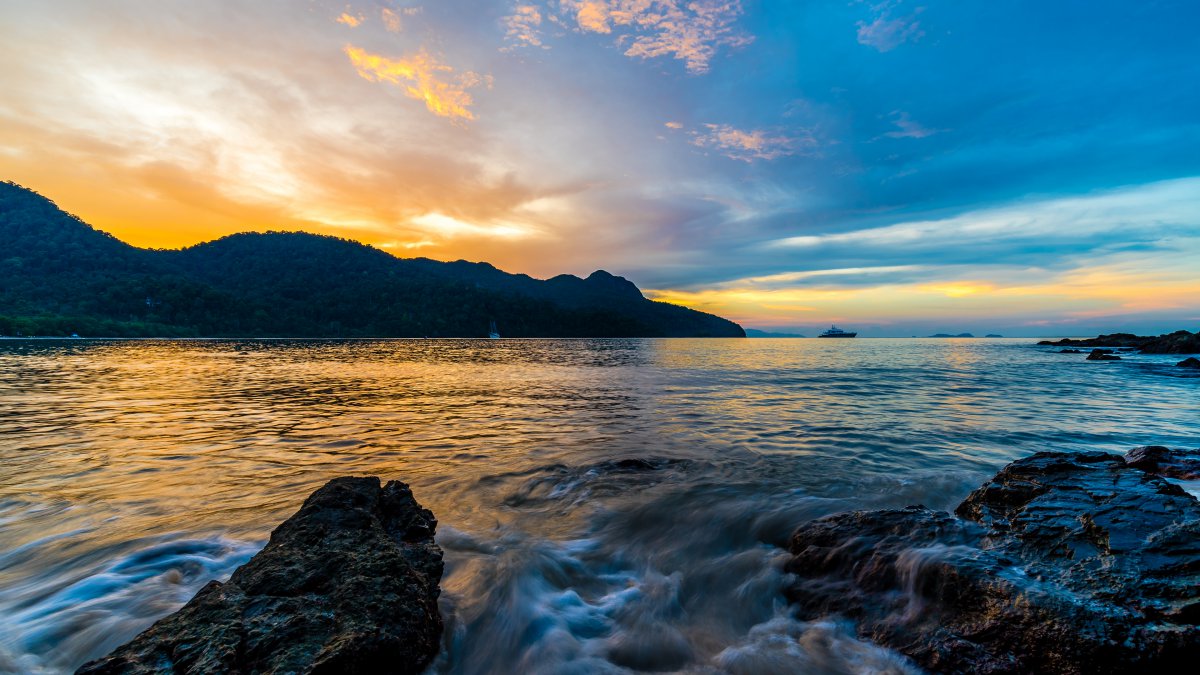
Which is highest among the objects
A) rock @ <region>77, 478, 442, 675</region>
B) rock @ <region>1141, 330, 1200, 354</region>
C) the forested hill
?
the forested hill

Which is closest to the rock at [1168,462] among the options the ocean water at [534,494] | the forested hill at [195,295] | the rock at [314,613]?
the ocean water at [534,494]

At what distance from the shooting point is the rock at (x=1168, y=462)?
9062 millimetres

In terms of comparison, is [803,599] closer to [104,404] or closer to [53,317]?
[104,404]

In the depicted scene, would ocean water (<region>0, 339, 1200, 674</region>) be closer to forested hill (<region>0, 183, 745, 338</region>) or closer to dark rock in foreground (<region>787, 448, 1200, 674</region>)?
dark rock in foreground (<region>787, 448, 1200, 674</region>)

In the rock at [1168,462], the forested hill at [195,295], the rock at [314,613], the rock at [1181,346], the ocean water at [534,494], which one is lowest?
the ocean water at [534,494]

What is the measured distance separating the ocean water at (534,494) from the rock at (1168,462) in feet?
7.51

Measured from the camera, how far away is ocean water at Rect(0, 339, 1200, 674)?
4.99m

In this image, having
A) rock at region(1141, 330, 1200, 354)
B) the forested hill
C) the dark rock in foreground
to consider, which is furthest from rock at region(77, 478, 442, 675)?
the forested hill

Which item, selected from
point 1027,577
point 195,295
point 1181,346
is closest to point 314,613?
point 1027,577

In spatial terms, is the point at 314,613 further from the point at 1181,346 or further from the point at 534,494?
the point at 1181,346

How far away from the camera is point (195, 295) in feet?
449

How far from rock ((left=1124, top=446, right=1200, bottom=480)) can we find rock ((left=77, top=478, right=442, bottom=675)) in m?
12.4

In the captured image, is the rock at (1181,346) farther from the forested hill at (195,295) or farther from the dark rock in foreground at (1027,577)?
the forested hill at (195,295)

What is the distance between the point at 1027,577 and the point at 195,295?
180m
